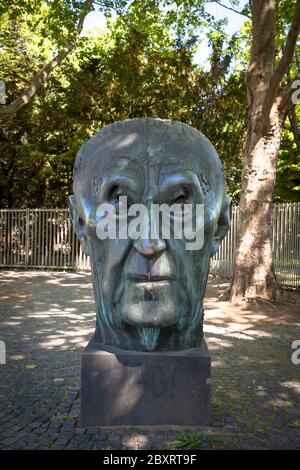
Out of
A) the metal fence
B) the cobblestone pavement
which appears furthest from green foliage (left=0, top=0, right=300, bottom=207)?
the cobblestone pavement

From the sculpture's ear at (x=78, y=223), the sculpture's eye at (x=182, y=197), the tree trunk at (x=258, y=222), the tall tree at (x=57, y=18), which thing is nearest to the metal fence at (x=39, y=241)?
the tall tree at (x=57, y=18)

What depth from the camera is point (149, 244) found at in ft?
10.6

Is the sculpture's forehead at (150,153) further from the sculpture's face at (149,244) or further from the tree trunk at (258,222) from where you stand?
the tree trunk at (258,222)

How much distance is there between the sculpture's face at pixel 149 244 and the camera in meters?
3.34

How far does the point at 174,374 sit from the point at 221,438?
600 millimetres

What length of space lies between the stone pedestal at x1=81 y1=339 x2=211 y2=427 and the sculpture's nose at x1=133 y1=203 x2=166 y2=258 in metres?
0.90

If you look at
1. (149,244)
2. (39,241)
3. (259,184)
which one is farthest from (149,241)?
(39,241)

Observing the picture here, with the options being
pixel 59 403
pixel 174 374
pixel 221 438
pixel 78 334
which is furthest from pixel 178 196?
pixel 78 334

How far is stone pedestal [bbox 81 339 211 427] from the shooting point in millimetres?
3541

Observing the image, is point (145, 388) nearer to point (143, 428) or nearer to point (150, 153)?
point (143, 428)

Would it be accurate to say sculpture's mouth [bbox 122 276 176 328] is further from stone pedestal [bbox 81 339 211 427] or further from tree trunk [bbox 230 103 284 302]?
tree trunk [bbox 230 103 284 302]

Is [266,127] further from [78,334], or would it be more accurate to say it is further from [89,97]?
[89,97]

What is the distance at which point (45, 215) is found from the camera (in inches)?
666

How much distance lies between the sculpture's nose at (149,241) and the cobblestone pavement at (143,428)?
1467 millimetres
